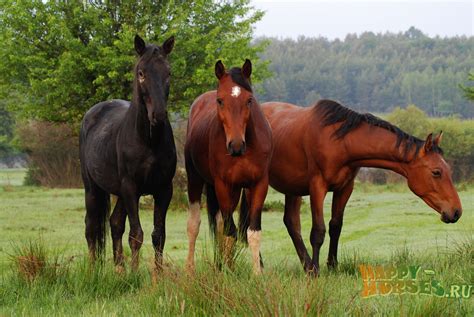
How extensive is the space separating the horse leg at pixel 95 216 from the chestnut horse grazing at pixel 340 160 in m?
2.34

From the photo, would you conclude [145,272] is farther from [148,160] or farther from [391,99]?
[391,99]

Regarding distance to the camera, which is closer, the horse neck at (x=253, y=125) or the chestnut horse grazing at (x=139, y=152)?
the chestnut horse grazing at (x=139, y=152)

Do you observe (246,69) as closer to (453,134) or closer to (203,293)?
(203,293)

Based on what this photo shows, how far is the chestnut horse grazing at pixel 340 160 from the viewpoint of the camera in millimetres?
7836

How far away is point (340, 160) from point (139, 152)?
2.44m

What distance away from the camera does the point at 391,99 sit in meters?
144

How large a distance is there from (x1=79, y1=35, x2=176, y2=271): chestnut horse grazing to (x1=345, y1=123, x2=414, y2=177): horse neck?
7.20 feet

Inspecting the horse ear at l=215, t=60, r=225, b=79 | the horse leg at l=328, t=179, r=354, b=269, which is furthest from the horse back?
the horse leg at l=328, t=179, r=354, b=269

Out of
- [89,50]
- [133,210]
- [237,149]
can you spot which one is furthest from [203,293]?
A: [89,50]

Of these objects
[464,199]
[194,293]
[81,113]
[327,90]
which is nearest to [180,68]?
[81,113]

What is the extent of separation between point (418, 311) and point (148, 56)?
397cm

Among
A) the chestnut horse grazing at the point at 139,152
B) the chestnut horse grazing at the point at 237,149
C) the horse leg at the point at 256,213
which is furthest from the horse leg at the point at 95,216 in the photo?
the horse leg at the point at 256,213

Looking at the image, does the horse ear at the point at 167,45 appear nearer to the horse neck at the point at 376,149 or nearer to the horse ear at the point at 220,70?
the horse ear at the point at 220,70

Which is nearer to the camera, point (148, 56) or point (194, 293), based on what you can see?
point (194, 293)
